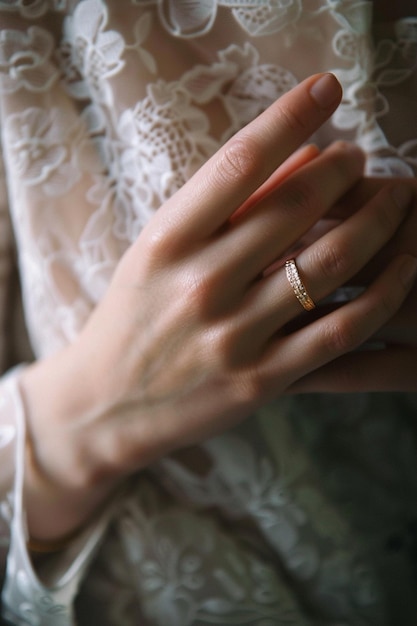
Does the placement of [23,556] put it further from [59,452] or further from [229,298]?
[229,298]

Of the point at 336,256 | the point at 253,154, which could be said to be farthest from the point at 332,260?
the point at 253,154

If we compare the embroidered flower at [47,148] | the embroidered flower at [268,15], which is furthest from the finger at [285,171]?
the embroidered flower at [47,148]

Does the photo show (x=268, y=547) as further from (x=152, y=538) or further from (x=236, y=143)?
(x=236, y=143)

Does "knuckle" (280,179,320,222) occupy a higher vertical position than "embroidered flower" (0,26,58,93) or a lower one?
lower

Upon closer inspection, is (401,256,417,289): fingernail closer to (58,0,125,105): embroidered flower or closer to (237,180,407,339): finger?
(237,180,407,339): finger

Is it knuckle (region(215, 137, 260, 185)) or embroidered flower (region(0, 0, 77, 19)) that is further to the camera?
embroidered flower (region(0, 0, 77, 19))

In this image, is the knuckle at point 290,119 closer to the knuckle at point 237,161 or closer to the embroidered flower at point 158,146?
the knuckle at point 237,161

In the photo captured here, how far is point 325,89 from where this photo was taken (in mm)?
432

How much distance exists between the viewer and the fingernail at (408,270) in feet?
1.55

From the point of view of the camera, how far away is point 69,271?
67 centimetres

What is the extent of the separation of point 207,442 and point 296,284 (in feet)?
0.83

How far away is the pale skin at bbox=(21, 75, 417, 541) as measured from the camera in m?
0.46

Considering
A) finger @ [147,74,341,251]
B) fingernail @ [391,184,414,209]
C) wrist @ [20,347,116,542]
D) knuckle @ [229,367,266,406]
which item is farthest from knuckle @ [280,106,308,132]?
wrist @ [20,347,116,542]

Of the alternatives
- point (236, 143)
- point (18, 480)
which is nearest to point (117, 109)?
point (236, 143)
